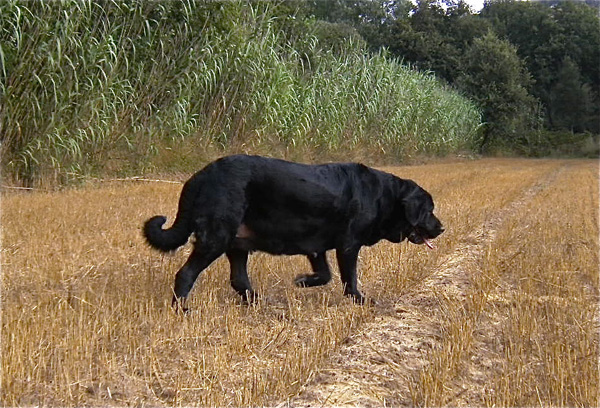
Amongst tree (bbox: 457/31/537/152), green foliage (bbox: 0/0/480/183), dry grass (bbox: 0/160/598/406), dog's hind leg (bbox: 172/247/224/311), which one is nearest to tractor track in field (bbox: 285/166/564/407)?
dry grass (bbox: 0/160/598/406)

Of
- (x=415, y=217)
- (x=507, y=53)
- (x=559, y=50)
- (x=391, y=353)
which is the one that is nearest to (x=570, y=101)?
(x=559, y=50)

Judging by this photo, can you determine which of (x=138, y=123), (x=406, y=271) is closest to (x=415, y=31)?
(x=138, y=123)

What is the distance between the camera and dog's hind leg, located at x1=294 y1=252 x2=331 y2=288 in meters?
4.76

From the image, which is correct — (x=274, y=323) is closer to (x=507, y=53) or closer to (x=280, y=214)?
(x=280, y=214)

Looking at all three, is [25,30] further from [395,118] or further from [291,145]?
[395,118]

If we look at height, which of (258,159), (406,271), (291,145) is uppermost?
(258,159)

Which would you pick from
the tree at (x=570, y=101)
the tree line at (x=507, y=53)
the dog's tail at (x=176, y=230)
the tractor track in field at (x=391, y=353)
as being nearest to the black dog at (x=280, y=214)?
the dog's tail at (x=176, y=230)

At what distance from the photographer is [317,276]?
15.6 feet

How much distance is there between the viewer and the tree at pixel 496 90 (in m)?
34.7

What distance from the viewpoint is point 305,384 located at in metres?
3.02

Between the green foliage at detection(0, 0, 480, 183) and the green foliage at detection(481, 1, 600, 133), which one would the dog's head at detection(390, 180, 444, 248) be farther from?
the green foliage at detection(481, 1, 600, 133)

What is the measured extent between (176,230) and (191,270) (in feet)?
0.84

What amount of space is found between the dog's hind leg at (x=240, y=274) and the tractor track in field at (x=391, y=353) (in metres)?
0.84

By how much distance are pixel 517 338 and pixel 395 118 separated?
1681 cm
